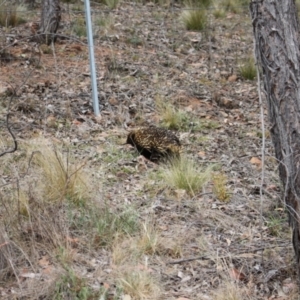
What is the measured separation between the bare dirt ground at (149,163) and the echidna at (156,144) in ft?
0.38

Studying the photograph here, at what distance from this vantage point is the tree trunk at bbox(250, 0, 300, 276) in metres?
3.27

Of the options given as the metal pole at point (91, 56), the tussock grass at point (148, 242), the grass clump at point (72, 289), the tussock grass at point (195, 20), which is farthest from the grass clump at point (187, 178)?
the tussock grass at point (195, 20)

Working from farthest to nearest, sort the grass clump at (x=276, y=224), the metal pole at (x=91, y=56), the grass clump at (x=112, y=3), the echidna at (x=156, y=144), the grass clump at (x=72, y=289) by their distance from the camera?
1. the grass clump at (x=112, y=3)
2. the metal pole at (x=91, y=56)
3. the echidna at (x=156, y=144)
4. the grass clump at (x=276, y=224)
5. the grass clump at (x=72, y=289)

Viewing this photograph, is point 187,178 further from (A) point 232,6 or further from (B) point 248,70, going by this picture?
(A) point 232,6

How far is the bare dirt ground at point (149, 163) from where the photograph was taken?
11.7 feet

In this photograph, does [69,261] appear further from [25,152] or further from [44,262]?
[25,152]

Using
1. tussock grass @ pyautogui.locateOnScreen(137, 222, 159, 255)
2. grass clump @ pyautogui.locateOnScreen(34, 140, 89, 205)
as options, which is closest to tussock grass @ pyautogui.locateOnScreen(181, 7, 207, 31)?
grass clump @ pyautogui.locateOnScreen(34, 140, 89, 205)

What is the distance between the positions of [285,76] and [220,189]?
5.05 ft

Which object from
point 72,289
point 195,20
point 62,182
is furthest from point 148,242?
point 195,20

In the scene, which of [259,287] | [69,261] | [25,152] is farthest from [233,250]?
[25,152]

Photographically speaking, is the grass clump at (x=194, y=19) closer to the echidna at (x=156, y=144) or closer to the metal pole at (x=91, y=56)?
the metal pole at (x=91, y=56)

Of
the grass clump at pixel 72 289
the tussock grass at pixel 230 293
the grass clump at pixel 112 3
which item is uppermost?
the grass clump at pixel 112 3

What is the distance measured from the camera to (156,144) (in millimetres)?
5277

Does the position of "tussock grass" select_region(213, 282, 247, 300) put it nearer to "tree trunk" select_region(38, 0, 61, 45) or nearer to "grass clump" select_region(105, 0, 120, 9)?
"tree trunk" select_region(38, 0, 61, 45)
